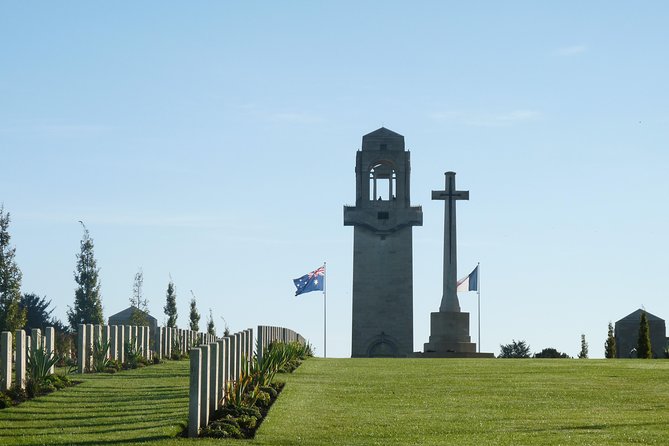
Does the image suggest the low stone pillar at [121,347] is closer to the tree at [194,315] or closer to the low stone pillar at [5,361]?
the low stone pillar at [5,361]

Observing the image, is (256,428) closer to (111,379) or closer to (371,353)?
(111,379)

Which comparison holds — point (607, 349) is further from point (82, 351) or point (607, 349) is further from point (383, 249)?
point (82, 351)

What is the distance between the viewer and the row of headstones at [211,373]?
1827 cm

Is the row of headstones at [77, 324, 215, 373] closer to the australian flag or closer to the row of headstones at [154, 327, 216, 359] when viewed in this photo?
the row of headstones at [154, 327, 216, 359]

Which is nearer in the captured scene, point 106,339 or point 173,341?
point 106,339

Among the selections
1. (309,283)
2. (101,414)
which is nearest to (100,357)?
(101,414)

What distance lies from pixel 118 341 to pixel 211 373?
1418 centimetres

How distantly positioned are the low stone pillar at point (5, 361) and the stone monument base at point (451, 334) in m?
36.3

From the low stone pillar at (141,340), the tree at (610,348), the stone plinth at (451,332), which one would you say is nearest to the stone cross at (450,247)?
the stone plinth at (451,332)

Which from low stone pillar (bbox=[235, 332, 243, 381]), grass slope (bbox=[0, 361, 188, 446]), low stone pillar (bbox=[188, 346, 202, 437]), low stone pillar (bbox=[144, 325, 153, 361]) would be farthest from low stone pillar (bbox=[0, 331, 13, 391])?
low stone pillar (bbox=[144, 325, 153, 361])

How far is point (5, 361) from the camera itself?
918 inches

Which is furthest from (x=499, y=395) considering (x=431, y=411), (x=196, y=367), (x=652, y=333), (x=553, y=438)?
(x=652, y=333)

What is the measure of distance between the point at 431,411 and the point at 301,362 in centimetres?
1518

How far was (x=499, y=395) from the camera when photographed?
25.2 metres
